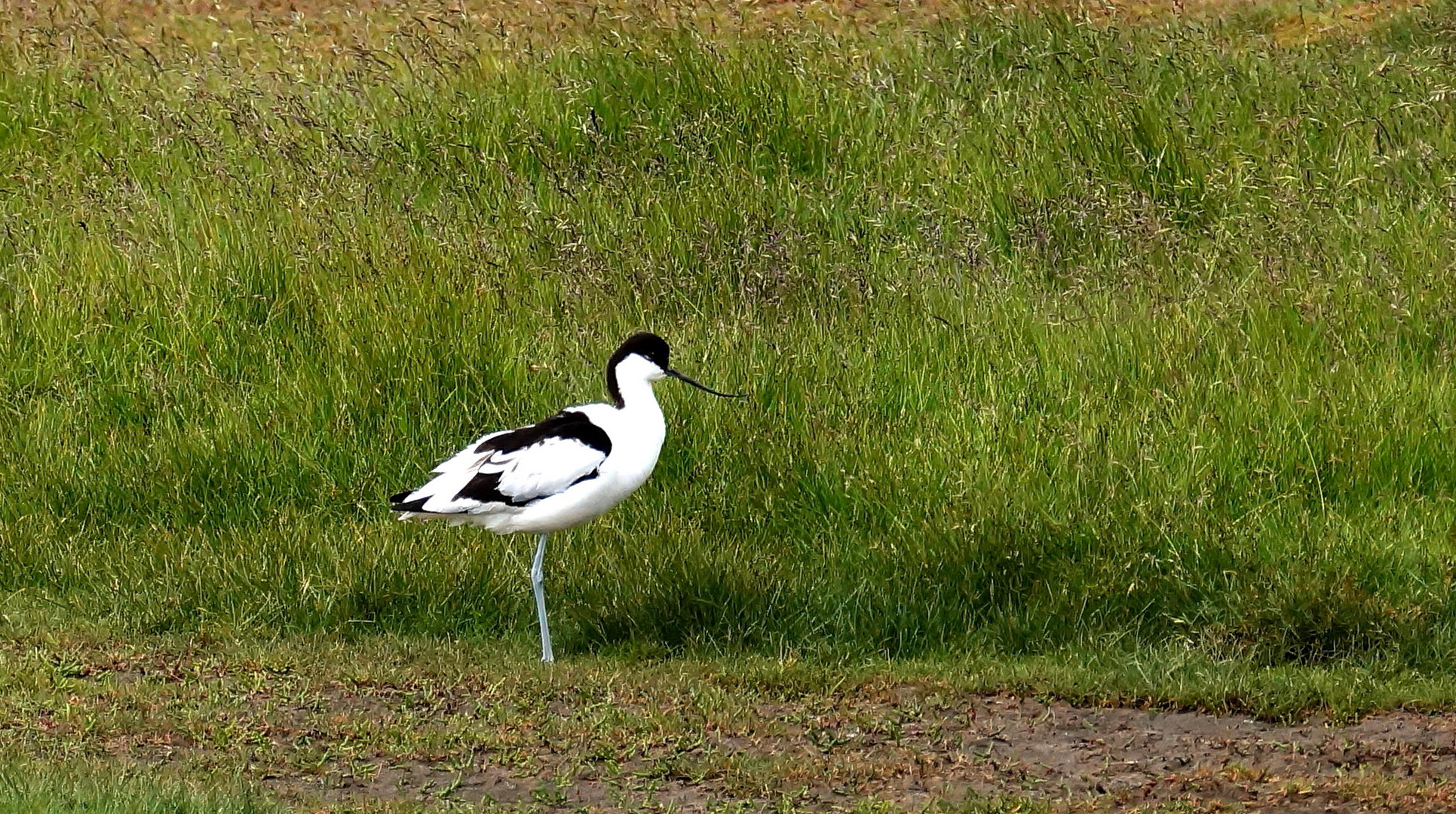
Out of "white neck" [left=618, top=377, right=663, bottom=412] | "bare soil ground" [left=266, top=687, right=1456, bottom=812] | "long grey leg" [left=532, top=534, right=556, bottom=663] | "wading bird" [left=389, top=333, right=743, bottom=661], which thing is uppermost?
"white neck" [left=618, top=377, right=663, bottom=412]

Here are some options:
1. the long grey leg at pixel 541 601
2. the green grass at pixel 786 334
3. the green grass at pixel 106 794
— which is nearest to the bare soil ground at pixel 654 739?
the long grey leg at pixel 541 601

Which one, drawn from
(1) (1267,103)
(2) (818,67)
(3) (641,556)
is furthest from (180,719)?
(1) (1267,103)

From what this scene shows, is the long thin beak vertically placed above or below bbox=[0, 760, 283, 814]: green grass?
above

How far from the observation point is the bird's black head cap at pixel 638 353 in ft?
24.6

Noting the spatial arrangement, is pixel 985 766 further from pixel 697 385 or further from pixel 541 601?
pixel 697 385

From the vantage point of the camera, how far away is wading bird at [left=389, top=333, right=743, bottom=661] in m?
7.20

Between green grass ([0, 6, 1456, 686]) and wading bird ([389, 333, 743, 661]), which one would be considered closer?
wading bird ([389, 333, 743, 661])

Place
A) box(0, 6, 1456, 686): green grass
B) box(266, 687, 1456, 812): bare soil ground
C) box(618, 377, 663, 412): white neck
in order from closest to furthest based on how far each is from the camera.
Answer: box(266, 687, 1456, 812): bare soil ground < box(618, 377, 663, 412): white neck < box(0, 6, 1456, 686): green grass

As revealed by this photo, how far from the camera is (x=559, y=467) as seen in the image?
23.6 feet

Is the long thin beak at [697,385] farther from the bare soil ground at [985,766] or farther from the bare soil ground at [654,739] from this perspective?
the bare soil ground at [985,766]

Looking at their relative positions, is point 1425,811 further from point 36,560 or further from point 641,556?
point 36,560

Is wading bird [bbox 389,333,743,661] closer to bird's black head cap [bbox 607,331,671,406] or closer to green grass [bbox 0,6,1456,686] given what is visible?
bird's black head cap [bbox 607,331,671,406]

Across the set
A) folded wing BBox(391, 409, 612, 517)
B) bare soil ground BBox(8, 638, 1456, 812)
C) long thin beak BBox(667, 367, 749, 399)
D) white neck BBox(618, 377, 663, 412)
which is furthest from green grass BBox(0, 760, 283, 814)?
long thin beak BBox(667, 367, 749, 399)

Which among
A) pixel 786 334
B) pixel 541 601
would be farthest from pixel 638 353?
pixel 786 334
